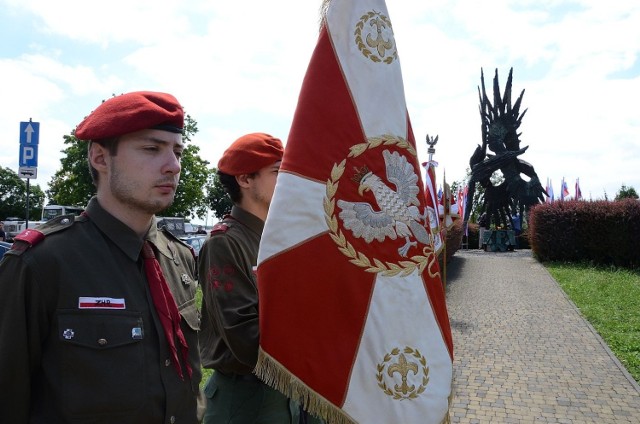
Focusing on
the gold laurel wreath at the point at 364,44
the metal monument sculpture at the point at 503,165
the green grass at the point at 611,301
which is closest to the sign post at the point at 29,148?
the gold laurel wreath at the point at 364,44

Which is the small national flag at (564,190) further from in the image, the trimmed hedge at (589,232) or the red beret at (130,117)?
the red beret at (130,117)

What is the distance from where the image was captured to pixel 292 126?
2264 mm

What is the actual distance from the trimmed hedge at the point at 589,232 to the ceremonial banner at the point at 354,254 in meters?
18.5

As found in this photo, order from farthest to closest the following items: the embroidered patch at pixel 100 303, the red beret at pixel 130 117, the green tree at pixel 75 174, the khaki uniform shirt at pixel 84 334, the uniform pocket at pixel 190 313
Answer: the green tree at pixel 75 174 → the uniform pocket at pixel 190 313 → the red beret at pixel 130 117 → the embroidered patch at pixel 100 303 → the khaki uniform shirt at pixel 84 334

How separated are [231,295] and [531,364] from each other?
21.4 ft

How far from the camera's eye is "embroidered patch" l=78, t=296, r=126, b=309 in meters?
1.59

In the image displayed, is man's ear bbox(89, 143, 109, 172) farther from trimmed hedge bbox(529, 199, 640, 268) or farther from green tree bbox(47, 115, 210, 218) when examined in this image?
green tree bbox(47, 115, 210, 218)

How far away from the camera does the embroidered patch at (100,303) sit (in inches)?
62.5

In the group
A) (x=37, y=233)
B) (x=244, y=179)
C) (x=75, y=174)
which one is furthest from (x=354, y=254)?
(x=75, y=174)

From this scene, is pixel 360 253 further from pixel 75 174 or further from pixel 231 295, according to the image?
pixel 75 174

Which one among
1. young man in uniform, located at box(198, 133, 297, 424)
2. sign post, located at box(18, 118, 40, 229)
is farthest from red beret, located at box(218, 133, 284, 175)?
sign post, located at box(18, 118, 40, 229)

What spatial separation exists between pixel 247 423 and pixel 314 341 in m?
0.61

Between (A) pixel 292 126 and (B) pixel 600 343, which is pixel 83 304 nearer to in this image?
(A) pixel 292 126

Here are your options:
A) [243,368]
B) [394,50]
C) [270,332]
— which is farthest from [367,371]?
[394,50]
